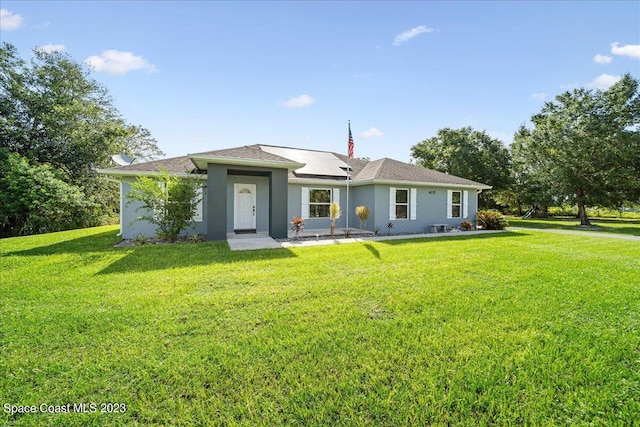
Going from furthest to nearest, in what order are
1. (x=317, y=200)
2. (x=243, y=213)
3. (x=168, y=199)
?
1. (x=317, y=200)
2. (x=243, y=213)
3. (x=168, y=199)

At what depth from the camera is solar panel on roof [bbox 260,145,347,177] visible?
15.2 m

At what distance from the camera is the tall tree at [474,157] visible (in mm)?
26672

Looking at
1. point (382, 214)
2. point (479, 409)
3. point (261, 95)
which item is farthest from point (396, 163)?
point (479, 409)

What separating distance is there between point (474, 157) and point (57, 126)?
110 ft

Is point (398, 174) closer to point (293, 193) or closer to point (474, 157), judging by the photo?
point (293, 193)

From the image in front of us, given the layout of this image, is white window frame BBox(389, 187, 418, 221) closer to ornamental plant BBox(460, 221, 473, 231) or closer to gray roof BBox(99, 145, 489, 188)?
gray roof BBox(99, 145, 489, 188)

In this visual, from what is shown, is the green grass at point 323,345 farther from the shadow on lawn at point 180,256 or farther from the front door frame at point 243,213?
the front door frame at point 243,213

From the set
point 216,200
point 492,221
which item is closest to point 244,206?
point 216,200

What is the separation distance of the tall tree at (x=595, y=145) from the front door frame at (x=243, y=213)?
818 inches

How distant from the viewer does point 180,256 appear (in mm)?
8031

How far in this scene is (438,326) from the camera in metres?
3.83

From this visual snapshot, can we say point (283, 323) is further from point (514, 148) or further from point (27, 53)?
point (514, 148)

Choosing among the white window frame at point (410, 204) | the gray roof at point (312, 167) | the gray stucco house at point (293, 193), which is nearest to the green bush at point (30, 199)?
the gray stucco house at point (293, 193)

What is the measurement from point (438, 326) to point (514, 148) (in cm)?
3203
